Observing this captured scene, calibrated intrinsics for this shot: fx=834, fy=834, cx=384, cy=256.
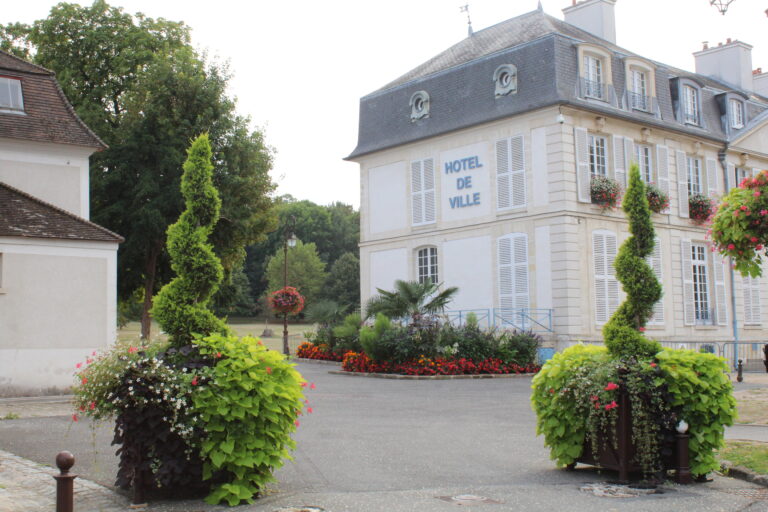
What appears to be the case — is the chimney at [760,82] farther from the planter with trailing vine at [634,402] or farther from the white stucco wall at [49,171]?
the planter with trailing vine at [634,402]

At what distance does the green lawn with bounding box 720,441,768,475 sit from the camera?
8.37m

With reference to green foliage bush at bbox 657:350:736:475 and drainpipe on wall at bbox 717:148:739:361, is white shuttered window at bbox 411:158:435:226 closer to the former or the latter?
drainpipe on wall at bbox 717:148:739:361

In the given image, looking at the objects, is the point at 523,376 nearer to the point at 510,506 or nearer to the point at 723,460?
the point at 723,460

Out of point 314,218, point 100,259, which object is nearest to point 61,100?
point 100,259

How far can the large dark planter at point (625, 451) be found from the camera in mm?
7773

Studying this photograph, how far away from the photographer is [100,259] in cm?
1780

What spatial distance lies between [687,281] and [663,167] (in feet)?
12.5

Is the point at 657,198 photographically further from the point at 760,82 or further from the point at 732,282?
the point at 760,82

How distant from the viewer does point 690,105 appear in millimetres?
28562

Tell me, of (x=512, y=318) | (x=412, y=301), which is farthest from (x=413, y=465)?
(x=512, y=318)

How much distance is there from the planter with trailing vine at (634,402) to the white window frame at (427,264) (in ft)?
63.3

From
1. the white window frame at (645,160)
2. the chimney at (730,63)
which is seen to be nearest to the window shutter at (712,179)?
the white window frame at (645,160)

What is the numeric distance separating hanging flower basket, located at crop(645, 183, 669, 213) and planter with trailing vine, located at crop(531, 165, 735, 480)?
60.6ft

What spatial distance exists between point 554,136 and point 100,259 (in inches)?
522
